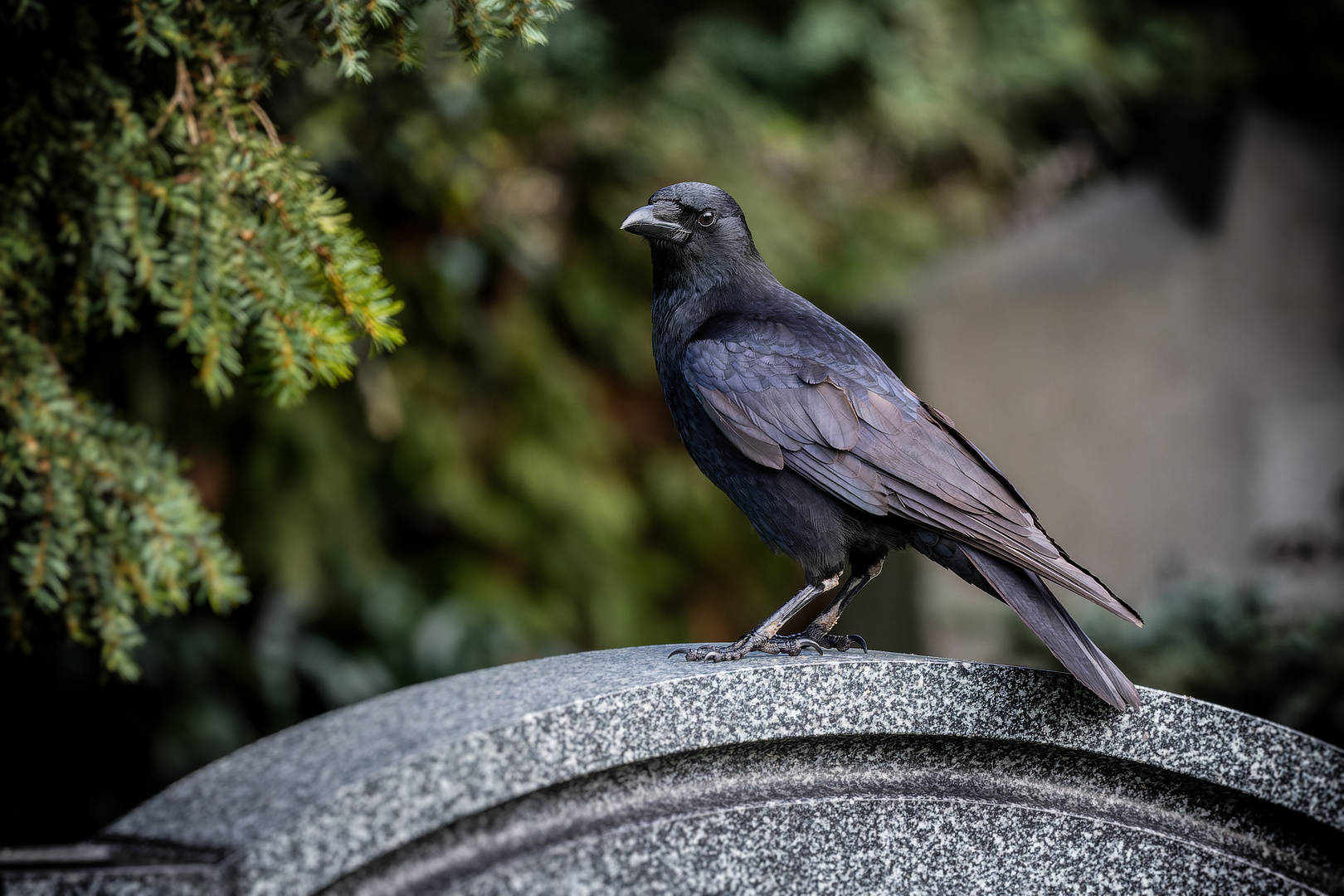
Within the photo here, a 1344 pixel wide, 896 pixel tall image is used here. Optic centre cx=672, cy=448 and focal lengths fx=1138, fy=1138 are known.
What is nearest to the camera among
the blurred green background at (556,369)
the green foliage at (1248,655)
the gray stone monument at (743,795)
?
the gray stone monument at (743,795)

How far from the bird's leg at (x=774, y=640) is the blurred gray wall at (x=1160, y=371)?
3.15 meters

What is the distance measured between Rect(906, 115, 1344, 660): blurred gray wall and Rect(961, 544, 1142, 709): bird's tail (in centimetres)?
324

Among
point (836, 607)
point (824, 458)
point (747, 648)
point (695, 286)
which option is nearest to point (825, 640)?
point (836, 607)

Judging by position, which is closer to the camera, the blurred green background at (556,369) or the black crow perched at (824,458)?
the black crow perched at (824,458)

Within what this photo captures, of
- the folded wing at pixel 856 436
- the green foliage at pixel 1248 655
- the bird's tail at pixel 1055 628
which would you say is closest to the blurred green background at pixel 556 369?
the green foliage at pixel 1248 655

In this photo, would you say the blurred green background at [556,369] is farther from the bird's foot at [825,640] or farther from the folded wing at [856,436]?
the bird's foot at [825,640]

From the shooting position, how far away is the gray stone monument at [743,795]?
4.50 ft

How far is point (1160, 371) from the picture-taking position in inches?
200

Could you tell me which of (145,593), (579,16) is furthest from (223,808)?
(579,16)

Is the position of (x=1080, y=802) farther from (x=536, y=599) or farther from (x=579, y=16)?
(x=579, y=16)

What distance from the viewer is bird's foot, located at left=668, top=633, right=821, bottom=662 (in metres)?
1.77

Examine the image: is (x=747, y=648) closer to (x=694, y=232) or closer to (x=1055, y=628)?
(x=1055, y=628)

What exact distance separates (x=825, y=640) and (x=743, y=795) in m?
0.53

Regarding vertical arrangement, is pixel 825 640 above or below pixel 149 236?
below
